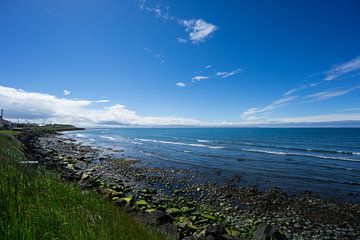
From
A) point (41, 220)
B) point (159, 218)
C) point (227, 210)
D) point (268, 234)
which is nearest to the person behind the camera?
point (41, 220)

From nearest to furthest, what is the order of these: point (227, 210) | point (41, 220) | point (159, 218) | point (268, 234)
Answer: point (41, 220) < point (268, 234) < point (159, 218) < point (227, 210)

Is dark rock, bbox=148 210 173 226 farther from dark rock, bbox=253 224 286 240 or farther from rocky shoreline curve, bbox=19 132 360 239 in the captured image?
dark rock, bbox=253 224 286 240

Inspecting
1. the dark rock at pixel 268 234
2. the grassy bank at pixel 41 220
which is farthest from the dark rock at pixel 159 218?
the grassy bank at pixel 41 220

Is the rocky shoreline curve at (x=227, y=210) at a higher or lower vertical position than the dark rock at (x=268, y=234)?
lower

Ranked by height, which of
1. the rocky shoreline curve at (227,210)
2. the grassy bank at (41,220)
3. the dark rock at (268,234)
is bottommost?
the rocky shoreline curve at (227,210)

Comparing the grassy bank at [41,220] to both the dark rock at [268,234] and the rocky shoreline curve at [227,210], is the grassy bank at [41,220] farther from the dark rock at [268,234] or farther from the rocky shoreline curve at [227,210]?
the dark rock at [268,234]

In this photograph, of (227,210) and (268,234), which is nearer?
(268,234)

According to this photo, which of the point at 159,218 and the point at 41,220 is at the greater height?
the point at 41,220

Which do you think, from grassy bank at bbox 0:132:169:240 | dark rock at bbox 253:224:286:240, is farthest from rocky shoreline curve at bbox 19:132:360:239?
grassy bank at bbox 0:132:169:240

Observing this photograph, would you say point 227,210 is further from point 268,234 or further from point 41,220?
point 41,220

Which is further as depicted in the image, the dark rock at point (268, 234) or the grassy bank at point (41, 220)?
the dark rock at point (268, 234)

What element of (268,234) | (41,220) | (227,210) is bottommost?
(227,210)

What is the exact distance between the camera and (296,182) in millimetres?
20094

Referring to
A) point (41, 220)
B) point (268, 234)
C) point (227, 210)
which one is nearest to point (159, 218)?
point (268, 234)
